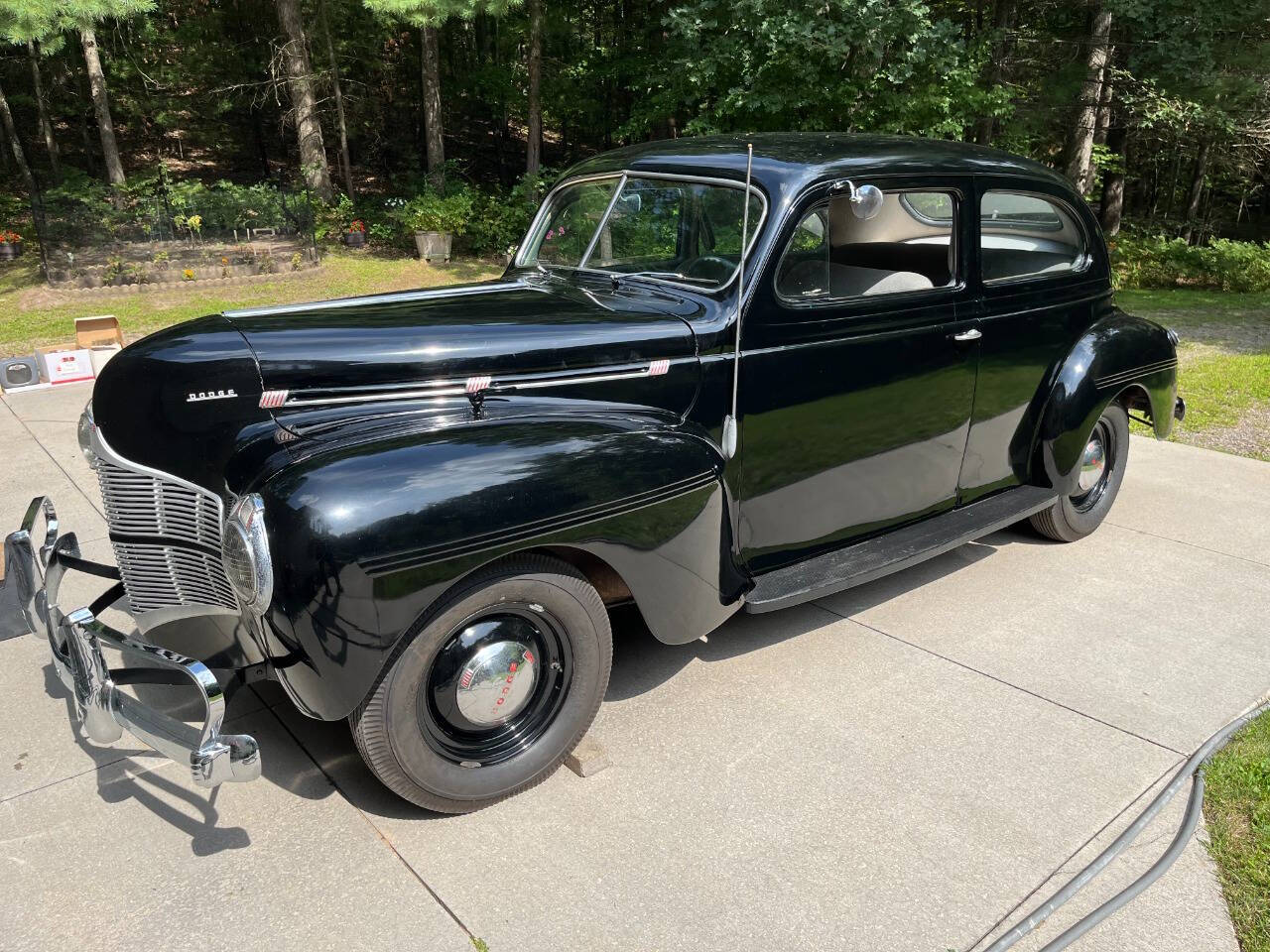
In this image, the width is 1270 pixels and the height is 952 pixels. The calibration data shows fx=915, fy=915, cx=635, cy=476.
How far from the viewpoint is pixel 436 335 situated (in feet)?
9.45

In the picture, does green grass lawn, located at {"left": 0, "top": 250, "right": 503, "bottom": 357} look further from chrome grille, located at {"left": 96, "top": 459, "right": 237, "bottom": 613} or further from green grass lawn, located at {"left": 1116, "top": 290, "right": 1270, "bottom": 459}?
chrome grille, located at {"left": 96, "top": 459, "right": 237, "bottom": 613}

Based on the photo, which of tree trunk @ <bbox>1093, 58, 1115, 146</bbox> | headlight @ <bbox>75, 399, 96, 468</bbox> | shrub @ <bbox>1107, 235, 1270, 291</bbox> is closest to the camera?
headlight @ <bbox>75, 399, 96, 468</bbox>

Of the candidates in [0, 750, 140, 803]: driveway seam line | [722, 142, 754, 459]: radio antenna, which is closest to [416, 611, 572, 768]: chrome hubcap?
[722, 142, 754, 459]: radio antenna

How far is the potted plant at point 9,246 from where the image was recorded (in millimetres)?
14289

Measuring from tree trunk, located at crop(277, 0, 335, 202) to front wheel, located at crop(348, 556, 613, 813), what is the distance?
15.7 m

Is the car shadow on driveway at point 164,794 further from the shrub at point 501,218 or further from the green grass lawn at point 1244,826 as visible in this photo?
the shrub at point 501,218

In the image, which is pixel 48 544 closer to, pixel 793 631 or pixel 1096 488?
pixel 793 631

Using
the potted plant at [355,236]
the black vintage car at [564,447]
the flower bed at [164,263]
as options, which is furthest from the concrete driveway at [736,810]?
the potted plant at [355,236]

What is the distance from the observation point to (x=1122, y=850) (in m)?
2.62

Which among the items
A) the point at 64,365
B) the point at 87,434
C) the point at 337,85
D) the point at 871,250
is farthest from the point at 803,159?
the point at 337,85

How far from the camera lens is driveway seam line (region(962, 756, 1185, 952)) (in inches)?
91.5

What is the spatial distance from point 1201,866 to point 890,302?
84.1 inches

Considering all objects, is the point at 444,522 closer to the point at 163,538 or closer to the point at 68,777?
the point at 163,538

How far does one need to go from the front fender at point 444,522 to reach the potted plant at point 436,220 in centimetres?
1379
